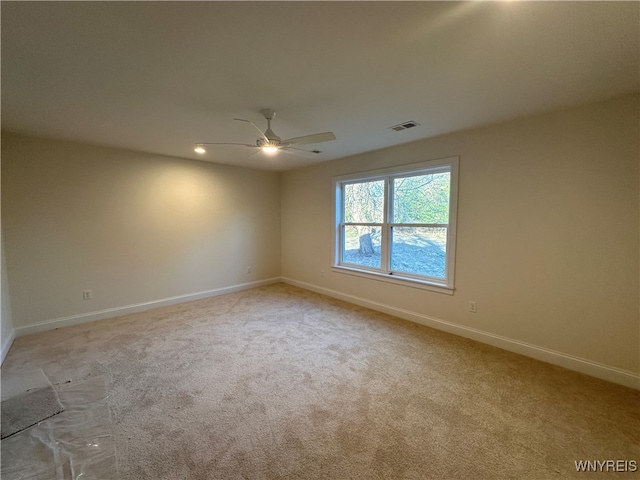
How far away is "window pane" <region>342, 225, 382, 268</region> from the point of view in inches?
164

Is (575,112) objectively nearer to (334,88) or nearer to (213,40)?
(334,88)

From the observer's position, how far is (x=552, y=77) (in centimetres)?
190

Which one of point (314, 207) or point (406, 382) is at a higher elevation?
point (314, 207)

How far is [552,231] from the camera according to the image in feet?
8.29

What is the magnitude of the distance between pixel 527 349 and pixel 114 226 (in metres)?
5.28

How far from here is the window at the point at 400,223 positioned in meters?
3.32

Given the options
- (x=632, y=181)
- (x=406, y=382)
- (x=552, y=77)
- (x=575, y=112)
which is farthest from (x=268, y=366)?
(x=575, y=112)

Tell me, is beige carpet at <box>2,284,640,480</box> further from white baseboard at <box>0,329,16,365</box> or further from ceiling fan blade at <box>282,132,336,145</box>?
ceiling fan blade at <box>282,132,336,145</box>

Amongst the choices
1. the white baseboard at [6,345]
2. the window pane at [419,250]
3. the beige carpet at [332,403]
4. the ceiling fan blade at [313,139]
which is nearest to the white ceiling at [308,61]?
the ceiling fan blade at [313,139]

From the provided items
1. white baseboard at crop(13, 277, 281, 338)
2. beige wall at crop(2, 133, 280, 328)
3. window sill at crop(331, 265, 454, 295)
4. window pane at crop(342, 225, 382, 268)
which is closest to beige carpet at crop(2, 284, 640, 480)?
white baseboard at crop(13, 277, 281, 338)

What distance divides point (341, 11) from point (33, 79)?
222 centimetres

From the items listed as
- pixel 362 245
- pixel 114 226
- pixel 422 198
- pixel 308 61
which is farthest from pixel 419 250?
pixel 114 226

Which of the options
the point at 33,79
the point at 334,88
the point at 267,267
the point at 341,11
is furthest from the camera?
the point at 267,267

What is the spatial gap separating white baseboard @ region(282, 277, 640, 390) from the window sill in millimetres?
370
